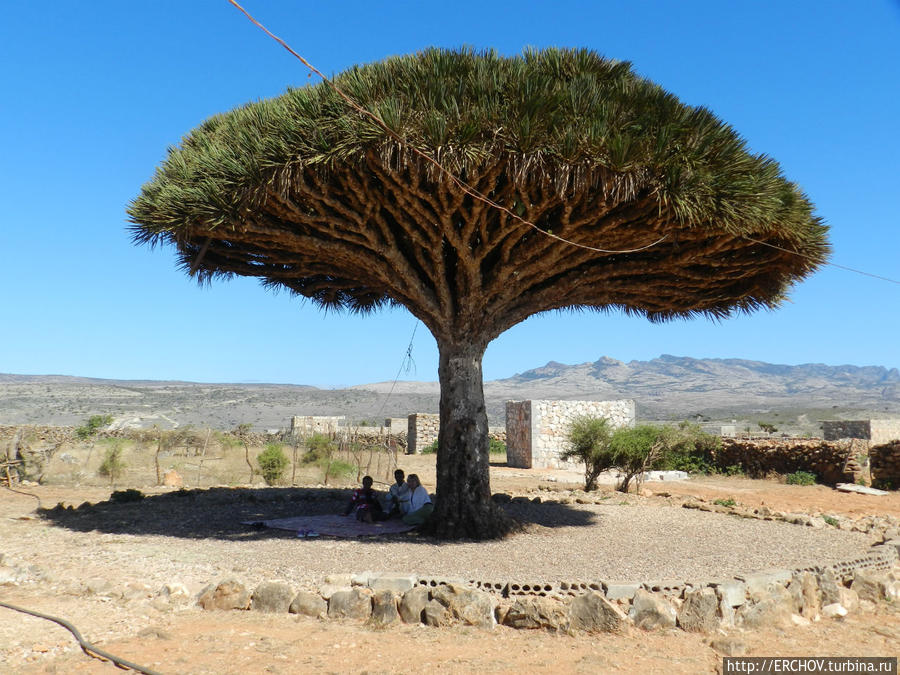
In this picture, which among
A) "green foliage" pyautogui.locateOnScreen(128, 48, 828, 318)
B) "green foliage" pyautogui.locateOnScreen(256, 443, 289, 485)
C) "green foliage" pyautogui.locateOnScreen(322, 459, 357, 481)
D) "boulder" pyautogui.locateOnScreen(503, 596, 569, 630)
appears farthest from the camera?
"green foliage" pyautogui.locateOnScreen(322, 459, 357, 481)

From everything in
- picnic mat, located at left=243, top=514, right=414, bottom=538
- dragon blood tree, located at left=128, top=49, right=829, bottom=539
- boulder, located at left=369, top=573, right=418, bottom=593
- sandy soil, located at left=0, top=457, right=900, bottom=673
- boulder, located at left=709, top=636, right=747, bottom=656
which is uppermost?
dragon blood tree, located at left=128, top=49, right=829, bottom=539

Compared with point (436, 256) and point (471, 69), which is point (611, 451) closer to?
point (436, 256)

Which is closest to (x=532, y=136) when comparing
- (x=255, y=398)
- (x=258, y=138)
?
(x=258, y=138)

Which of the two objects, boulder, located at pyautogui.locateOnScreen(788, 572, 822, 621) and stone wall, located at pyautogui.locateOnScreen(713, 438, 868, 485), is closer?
boulder, located at pyautogui.locateOnScreen(788, 572, 822, 621)

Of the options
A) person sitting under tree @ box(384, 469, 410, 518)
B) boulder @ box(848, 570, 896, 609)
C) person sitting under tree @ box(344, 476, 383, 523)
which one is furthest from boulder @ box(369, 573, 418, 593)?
boulder @ box(848, 570, 896, 609)

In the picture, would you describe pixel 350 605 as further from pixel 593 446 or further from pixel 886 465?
pixel 886 465

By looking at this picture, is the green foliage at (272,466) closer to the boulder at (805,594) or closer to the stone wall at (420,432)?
the stone wall at (420,432)

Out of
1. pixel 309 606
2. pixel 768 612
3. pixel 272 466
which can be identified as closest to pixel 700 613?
pixel 768 612

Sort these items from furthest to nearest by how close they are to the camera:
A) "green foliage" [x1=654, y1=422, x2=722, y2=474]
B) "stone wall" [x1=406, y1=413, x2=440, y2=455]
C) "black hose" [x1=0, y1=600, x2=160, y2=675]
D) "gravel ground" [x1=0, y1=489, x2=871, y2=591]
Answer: "stone wall" [x1=406, y1=413, x2=440, y2=455], "green foliage" [x1=654, y1=422, x2=722, y2=474], "gravel ground" [x1=0, y1=489, x2=871, y2=591], "black hose" [x1=0, y1=600, x2=160, y2=675]

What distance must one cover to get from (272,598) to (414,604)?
119 centimetres

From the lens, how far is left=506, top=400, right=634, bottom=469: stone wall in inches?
893

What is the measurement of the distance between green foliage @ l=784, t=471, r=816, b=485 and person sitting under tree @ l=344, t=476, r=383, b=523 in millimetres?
12968

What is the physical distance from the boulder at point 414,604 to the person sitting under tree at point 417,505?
11.0ft

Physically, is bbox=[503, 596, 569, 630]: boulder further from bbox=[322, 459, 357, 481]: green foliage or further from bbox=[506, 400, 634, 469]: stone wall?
bbox=[506, 400, 634, 469]: stone wall
